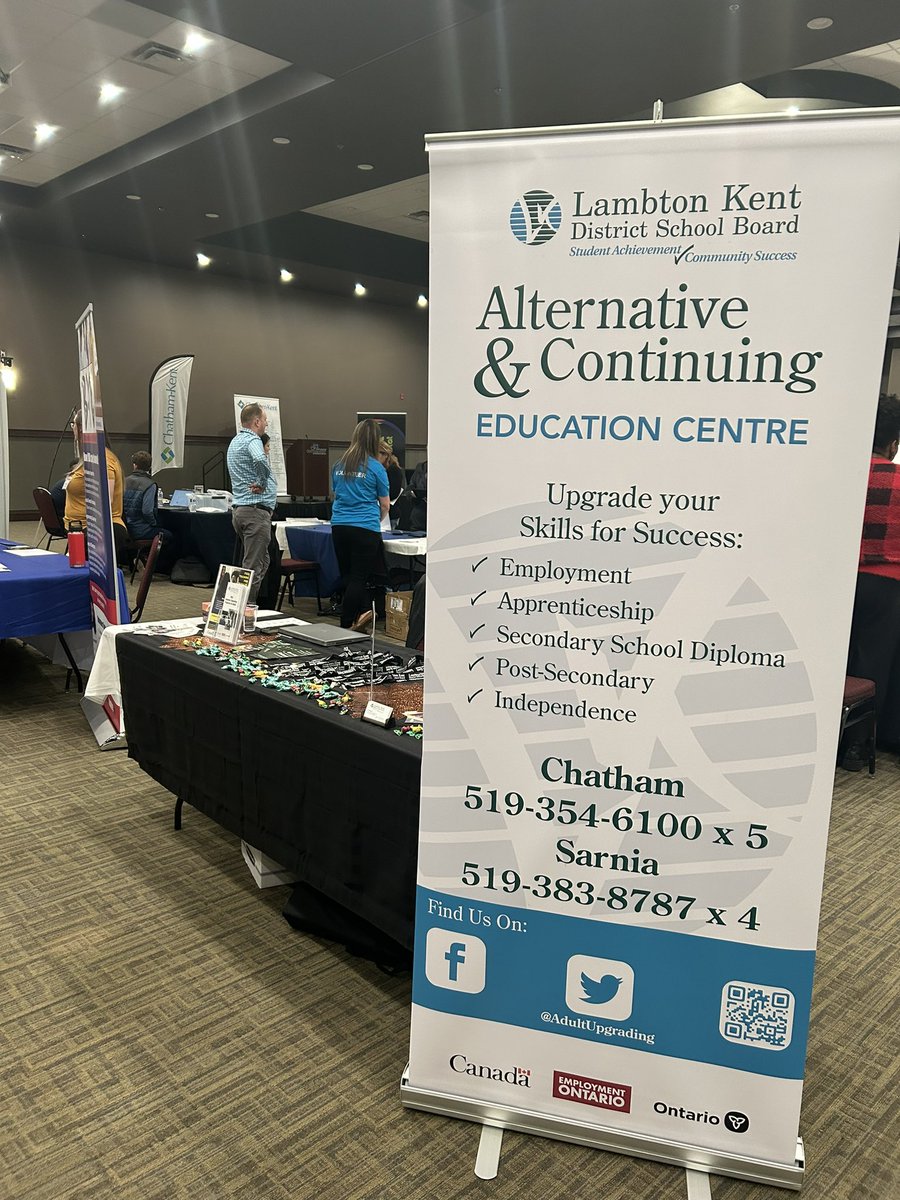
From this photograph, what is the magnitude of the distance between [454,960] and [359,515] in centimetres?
372

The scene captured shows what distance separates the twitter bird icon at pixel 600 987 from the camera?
1.49 metres

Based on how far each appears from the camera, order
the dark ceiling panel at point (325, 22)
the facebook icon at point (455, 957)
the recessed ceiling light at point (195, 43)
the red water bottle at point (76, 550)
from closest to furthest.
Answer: the facebook icon at point (455, 957)
the red water bottle at point (76, 550)
the dark ceiling panel at point (325, 22)
the recessed ceiling light at point (195, 43)

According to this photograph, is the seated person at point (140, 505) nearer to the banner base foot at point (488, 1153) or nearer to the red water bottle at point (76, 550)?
the red water bottle at point (76, 550)

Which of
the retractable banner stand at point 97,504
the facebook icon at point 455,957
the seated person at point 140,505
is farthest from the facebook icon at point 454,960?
the seated person at point 140,505

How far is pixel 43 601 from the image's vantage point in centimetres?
380

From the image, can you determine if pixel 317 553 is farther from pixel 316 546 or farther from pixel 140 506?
pixel 140 506

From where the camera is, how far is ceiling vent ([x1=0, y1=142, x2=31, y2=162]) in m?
7.58

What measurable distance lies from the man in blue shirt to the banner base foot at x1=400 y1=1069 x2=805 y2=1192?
4.28 m

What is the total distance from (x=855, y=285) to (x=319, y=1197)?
1.71 metres

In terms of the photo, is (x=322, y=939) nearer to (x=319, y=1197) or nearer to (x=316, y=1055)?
(x=316, y=1055)

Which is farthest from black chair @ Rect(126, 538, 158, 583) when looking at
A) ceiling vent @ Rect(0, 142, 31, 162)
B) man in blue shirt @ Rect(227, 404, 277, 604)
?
ceiling vent @ Rect(0, 142, 31, 162)

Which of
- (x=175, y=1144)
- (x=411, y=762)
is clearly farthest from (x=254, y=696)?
(x=175, y=1144)

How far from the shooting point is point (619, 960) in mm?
1492

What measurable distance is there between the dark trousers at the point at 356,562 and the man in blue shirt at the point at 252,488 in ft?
2.39
